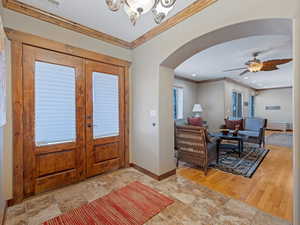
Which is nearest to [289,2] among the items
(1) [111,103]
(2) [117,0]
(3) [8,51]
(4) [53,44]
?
(2) [117,0]

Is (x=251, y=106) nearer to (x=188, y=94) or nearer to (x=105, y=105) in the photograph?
(x=188, y=94)

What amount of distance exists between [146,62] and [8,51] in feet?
6.70

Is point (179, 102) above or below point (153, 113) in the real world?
above

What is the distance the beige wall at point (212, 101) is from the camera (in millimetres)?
6207

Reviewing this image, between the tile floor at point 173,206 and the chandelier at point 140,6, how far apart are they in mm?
2176

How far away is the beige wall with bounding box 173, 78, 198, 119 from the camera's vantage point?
6123mm

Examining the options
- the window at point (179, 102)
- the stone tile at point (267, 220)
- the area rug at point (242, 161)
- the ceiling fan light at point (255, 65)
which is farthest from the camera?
the window at point (179, 102)

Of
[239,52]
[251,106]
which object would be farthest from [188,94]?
[251,106]

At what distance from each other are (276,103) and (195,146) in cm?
934

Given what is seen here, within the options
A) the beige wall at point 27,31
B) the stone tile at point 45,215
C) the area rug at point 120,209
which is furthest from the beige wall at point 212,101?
the stone tile at point 45,215

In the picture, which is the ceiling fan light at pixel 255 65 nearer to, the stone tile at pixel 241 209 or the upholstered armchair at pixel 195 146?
the upholstered armchair at pixel 195 146

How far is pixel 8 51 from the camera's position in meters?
1.83

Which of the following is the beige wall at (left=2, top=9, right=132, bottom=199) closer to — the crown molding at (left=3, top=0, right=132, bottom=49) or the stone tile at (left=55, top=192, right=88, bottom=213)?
the crown molding at (left=3, top=0, right=132, bottom=49)

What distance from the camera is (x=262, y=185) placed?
93.0 inches
